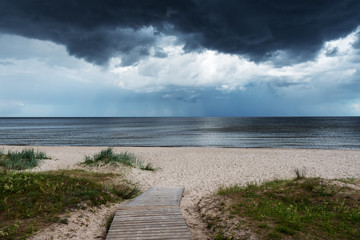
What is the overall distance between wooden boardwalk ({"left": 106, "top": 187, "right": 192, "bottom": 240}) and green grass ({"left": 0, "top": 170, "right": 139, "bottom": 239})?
4.54 ft

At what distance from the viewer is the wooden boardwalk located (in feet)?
17.8

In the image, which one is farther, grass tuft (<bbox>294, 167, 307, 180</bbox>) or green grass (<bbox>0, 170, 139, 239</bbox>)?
grass tuft (<bbox>294, 167, 307, 180</bbox>)

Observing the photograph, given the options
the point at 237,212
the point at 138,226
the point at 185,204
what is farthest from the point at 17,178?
the point at 237,212

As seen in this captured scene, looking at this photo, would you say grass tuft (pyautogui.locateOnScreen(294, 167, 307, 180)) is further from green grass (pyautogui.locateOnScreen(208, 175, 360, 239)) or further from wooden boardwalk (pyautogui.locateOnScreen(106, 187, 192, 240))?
wooden boardwalk (pyautogui.locateOnScreen(106, 187, 192, 240))

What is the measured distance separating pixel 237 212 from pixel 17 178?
25.5 ft

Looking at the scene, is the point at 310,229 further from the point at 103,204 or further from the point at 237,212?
the point at 103,204

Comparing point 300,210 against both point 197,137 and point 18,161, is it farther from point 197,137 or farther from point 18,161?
point 197,137

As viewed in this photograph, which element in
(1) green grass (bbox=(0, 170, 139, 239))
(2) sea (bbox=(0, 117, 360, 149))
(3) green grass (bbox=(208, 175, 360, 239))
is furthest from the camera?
(2) sea (bbox=(0, 117, 360, 149))

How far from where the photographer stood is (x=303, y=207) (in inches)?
271

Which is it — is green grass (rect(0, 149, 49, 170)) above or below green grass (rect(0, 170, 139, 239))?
below

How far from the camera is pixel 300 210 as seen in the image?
21.9 feet

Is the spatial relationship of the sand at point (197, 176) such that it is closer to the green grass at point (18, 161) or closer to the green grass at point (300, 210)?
the green grass at point (18, 161)

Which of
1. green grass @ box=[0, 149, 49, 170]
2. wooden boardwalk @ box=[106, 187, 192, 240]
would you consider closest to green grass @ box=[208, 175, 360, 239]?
wooden boardwalk @ box=[106, 187, 192, 240]

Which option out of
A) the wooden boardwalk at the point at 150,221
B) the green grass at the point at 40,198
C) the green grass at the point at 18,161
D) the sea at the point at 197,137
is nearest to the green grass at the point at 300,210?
the wooden boardwalk at the point at 150,221
